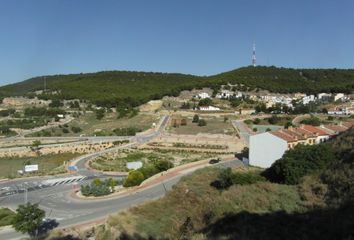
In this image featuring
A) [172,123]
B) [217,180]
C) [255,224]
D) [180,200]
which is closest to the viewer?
[255,224]

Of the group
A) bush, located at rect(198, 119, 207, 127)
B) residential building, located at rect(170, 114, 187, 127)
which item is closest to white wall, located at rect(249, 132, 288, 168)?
bush, located at rect(198, 119, 207, 127)

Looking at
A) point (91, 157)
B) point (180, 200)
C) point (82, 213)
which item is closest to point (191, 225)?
point (180, 200)

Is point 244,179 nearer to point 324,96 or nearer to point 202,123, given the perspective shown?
point 202,123

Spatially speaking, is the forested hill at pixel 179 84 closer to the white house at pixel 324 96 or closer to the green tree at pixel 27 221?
the white house at pixel 324 96

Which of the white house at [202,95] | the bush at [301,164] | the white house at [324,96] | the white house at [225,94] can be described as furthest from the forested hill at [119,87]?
the bush at [301,164]

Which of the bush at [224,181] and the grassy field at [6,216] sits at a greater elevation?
the bush at [224,181]

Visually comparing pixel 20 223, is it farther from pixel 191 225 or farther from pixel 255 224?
pixel 255 224

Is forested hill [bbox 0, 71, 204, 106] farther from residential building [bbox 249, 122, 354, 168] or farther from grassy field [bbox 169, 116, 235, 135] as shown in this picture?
residential building [bbox 249, 122, 354, 168]
